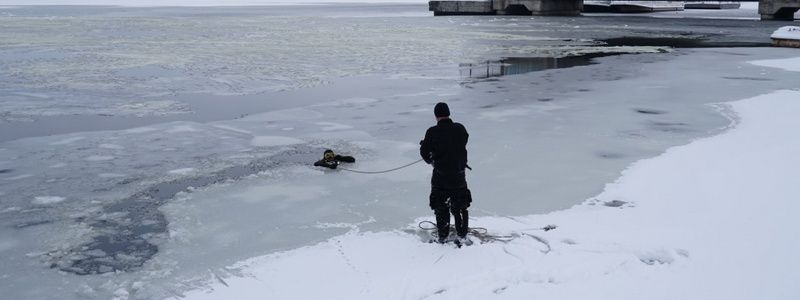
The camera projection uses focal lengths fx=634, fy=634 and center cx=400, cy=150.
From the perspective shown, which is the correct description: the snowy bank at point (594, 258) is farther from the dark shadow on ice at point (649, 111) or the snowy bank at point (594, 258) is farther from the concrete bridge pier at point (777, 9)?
the concrete bridge pier at point (777, 9)

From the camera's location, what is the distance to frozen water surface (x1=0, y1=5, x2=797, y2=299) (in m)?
6.65

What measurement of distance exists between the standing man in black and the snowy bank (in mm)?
315

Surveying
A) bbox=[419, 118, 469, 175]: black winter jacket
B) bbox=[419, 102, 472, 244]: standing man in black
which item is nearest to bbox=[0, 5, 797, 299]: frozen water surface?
bbox=[419, 102, 472, 244]: standing man in black

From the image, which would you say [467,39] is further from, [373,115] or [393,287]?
[393,287]

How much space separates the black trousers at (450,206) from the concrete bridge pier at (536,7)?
3201 inches

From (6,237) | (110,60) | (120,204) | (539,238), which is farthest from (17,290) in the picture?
(110,60)

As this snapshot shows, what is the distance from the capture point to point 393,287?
18.4 feet

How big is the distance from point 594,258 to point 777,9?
79097 millimetres

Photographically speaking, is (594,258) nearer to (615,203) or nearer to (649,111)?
(615,203)

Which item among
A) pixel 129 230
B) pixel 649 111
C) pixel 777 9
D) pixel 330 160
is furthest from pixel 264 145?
pixel 777 9

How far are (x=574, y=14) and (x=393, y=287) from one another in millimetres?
91698

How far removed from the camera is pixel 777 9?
71.8 m

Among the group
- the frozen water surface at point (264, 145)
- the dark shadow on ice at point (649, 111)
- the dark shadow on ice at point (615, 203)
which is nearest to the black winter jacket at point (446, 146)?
the frozen water surface at point (264, 145)

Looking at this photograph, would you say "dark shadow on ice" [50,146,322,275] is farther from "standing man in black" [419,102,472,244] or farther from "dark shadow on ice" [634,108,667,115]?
"dark shadow on ice" [634,108,667,115]
